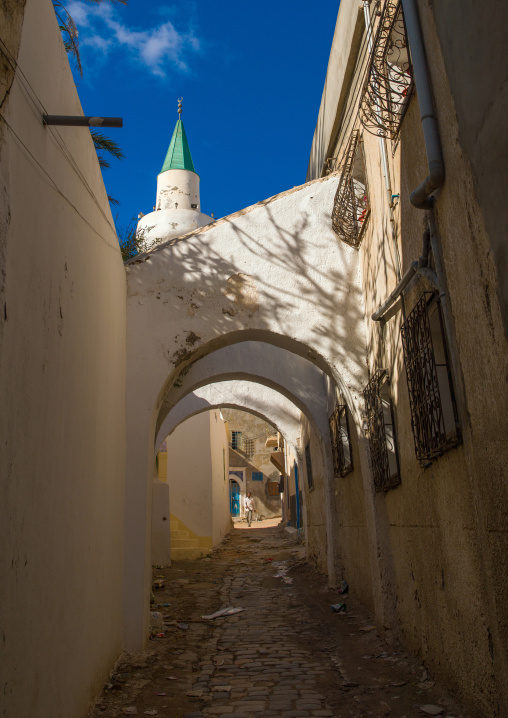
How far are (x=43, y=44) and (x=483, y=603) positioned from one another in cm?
386

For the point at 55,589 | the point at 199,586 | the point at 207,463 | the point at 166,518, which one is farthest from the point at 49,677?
the point at 207,463

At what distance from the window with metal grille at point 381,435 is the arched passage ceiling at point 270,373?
319 centimetres

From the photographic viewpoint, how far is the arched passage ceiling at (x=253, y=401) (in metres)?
12.2

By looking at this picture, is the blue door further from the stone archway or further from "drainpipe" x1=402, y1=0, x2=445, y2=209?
"drainpipe" x1=402, y1=0, x2=445, y2=209

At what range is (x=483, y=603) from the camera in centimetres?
305

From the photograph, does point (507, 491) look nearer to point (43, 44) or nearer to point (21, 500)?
point (21, 500)

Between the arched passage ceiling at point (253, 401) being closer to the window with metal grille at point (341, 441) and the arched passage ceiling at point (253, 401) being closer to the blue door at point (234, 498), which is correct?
the window with metal grille at point (341, 441)

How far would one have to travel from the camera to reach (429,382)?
367cm

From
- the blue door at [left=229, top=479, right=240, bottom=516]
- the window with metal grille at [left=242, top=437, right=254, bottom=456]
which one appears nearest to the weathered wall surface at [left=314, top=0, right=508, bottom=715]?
the window with metal grille at [left=242, top=437, right=254, bottom=456]

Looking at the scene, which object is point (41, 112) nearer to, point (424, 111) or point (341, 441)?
point (424, 111)

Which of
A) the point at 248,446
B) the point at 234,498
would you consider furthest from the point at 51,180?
the point at 234,498

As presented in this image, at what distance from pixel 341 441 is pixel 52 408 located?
16.8 feet

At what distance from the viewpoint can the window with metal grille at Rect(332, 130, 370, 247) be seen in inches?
227

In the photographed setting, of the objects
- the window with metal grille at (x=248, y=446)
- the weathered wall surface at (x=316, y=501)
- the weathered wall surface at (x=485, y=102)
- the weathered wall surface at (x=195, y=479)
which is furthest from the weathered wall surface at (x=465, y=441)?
the window with metal grille at (x=248, y=446)
